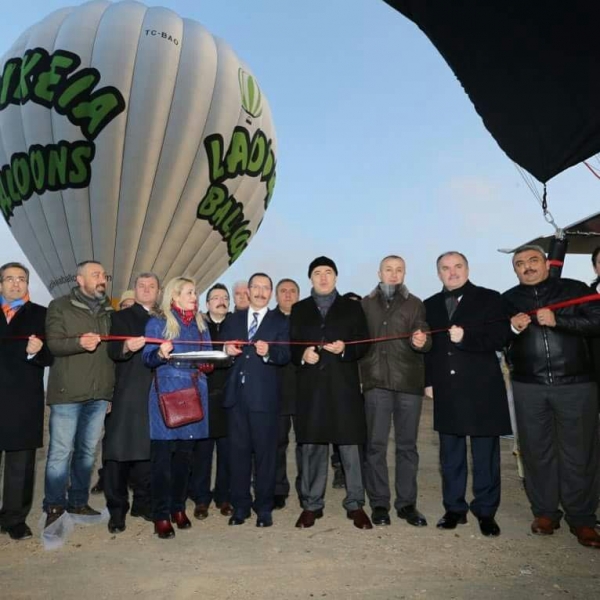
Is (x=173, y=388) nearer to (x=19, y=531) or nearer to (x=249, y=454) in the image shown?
(x=249, y=454)

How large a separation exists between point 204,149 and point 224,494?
10.3 m

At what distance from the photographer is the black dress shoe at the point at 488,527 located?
4.20m

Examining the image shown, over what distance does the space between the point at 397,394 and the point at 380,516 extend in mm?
1016

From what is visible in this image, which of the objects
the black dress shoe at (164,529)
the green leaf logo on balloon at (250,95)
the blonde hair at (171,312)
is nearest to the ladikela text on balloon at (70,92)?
the green leaf logo on balloon at (250,95)

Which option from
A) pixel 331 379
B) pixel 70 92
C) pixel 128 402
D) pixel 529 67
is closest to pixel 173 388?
pixel 128 402

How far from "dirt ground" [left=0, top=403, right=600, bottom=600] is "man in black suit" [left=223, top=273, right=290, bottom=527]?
0.91 feet

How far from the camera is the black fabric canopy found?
2.73 metres

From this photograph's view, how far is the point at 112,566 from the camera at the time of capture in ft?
12.1

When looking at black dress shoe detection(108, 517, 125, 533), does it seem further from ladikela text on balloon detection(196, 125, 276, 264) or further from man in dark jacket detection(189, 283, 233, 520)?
ladikela text on balloon detection(196, 125, 276, 264)

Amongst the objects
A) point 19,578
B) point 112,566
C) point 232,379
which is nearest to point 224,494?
point 232,379

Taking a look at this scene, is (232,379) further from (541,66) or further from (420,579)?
(541,66)

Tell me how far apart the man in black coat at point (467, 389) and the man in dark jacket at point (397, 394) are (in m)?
0.18

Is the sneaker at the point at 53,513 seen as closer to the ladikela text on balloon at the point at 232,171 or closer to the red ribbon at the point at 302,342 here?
the red ribbon at the point at 302,342

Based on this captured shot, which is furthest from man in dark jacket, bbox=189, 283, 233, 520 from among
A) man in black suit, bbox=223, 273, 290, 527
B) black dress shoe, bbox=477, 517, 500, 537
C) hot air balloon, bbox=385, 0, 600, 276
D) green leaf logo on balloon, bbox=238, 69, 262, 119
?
green leaf logo on balloon, bbox=238, 69, 262, 119
